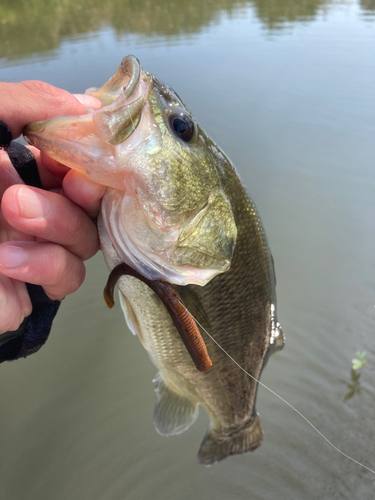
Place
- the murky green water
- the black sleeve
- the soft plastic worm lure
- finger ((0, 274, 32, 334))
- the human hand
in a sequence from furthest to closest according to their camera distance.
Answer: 1. the murky green water
2. the black sleeve
3. finger ((0, 274, 32, 334))
4. the soft plastic worm lure
5. the human hand

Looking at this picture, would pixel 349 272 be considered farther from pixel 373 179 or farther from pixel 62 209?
pixel 62 209

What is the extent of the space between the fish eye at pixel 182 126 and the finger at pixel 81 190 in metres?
0.30

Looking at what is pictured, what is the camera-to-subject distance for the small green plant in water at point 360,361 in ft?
8.41

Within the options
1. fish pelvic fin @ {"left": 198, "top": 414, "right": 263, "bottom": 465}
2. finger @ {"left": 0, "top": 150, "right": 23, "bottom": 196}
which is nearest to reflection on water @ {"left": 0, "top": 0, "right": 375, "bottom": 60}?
finger @ {"left": 0, "top": 150, "right": 23, "bottom": 196}

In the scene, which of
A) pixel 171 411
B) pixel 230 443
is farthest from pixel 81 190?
pixel 230 443

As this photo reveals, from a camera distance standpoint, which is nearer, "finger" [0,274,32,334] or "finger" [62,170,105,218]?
"finger" [62,170,105,218]

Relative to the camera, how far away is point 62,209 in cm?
105

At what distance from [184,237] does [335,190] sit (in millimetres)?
3342

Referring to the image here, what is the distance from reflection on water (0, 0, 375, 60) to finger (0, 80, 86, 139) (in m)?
7.96

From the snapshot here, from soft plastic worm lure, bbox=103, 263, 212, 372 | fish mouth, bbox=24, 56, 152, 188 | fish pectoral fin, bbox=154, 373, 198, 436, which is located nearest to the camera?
fish mouth, bbox=24, 56, 152, 188

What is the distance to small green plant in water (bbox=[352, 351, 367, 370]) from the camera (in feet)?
8.41

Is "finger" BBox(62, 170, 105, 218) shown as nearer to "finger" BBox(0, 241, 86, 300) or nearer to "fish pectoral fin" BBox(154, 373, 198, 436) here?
"finger" BBox(0, 241, 86, 300)

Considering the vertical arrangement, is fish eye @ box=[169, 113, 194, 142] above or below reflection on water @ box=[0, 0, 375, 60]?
below

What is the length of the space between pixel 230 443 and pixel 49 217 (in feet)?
5.54
